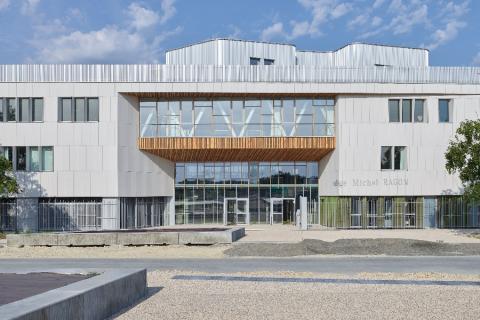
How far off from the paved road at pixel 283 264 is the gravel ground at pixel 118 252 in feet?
4.28

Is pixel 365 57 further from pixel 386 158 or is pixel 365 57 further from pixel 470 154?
pixel 470 154

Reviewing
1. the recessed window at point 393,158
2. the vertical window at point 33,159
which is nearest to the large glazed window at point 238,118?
the recessed window at point 393,158

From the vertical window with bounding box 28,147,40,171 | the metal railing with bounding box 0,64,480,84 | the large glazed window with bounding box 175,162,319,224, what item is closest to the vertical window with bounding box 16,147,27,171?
the vertical window with bounding box 28,147,40,171

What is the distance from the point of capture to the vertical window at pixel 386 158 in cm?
3731

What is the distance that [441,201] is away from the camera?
124ft

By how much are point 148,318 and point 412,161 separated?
3014cm

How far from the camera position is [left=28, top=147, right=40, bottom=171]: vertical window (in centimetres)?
3597

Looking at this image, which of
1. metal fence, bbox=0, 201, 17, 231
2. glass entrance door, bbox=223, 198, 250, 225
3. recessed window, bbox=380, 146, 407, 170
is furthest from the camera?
glass entrance door, bbox=223, 198, 250, 225

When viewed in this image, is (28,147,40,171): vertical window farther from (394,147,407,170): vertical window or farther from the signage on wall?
(394,147,407,170): vertical window

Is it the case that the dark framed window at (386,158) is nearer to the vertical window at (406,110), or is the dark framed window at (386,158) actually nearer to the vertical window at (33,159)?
the vertical window at (406,110)

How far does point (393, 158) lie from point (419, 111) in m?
3.32

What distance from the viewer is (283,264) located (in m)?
19.0

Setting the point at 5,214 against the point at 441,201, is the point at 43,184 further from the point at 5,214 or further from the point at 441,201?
the point at 441,201

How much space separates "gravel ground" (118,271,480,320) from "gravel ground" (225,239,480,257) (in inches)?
346
